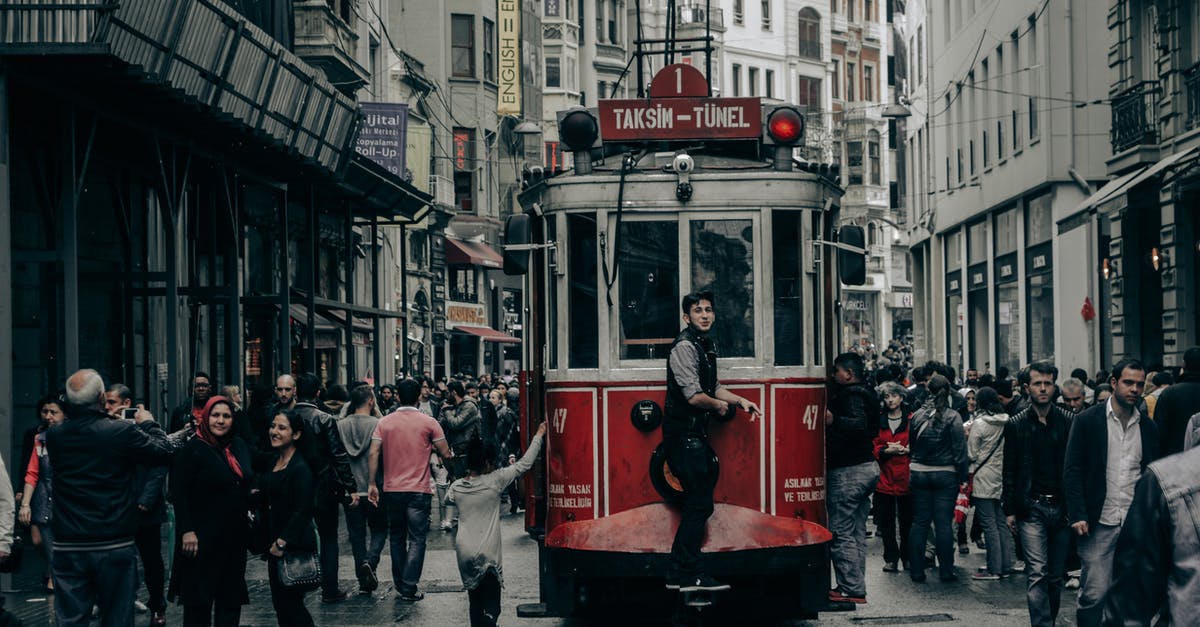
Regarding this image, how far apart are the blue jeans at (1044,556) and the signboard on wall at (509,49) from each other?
41110 millimetres

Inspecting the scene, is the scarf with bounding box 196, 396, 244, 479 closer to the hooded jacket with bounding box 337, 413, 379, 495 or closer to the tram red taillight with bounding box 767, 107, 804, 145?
the tram red taillight with bounding box 767, 107, 804, 145

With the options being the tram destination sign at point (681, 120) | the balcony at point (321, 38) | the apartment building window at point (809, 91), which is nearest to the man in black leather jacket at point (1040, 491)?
the tram destination sign at point (681, 120)

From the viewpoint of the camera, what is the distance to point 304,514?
984cm

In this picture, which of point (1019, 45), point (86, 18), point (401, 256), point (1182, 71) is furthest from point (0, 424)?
point (401, 256)

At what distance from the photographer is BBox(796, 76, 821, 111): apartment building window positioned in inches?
3406

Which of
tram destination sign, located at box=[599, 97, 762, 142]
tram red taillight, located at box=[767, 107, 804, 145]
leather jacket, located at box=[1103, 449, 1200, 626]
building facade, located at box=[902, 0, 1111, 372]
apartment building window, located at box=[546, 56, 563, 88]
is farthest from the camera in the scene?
apartment building window, located at box=[546, 56, 563, 88]

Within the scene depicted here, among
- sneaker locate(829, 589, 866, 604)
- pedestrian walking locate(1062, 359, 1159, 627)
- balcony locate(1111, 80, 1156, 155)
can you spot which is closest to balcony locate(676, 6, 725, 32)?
balcony locate(1111, 80, 1156, 155)

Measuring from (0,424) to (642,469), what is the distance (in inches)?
257

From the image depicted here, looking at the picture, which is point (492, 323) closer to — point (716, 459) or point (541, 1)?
point (541, 1)

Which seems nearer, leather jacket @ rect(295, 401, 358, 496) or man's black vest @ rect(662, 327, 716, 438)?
man's black vest @ rect(662, 327, 716, 438)

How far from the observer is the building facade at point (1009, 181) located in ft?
98.2

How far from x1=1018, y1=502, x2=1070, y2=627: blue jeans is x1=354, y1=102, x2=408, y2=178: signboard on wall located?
21699 mm

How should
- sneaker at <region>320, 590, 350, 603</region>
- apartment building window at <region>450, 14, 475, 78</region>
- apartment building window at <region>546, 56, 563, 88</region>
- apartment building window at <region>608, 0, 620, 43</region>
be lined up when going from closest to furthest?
sneaker at <region>320, 590, 350, 603</region>, apartment building window at <region>450, 14, 475, 78</region>, apartment building window at <region>546, 56, 563, 88</region>, apartment building window at <region>608, 0, 620, 43</region>

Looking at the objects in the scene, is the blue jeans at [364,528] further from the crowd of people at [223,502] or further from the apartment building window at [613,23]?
the apartment building window at [613,23]
